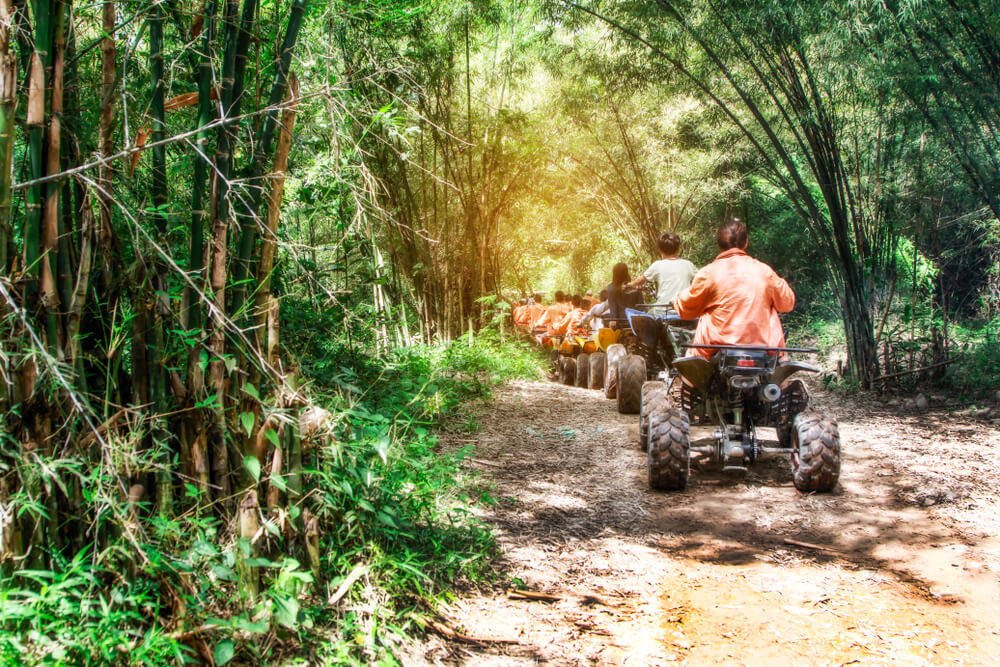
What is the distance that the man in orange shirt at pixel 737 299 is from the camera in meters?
3.61

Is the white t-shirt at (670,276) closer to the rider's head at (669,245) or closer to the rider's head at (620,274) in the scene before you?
the rider's head at (669,245)

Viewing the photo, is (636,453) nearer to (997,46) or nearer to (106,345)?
(106,345)

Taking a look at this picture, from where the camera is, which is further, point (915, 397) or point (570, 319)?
point (570, 319)

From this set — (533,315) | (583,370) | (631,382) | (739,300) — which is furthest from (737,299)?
(533,315)

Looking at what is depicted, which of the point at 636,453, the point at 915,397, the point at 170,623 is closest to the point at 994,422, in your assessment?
the point at 915,397

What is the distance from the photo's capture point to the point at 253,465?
5.64ft

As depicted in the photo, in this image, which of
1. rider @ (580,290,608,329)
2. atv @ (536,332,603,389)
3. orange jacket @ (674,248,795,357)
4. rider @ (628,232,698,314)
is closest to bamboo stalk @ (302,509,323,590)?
orange jacket @ (674,248,795,357)

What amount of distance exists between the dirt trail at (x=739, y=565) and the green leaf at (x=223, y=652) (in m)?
0.52

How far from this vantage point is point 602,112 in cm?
1234

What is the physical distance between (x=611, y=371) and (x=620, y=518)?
3776 millimetres

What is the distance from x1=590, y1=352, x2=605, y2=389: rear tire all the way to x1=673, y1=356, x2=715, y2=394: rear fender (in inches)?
170

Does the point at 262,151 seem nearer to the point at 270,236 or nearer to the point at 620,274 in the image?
the point at 270,236

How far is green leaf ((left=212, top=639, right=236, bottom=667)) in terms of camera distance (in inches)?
57.3

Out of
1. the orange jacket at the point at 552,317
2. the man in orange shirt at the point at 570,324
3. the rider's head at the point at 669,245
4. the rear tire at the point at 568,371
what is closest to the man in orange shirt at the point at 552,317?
the orange jacket at the point at 552,317
